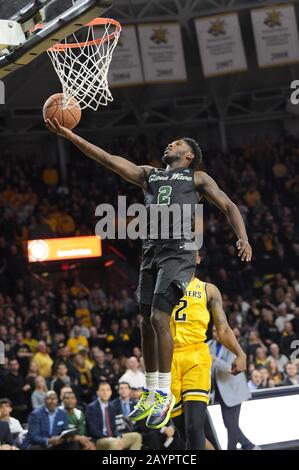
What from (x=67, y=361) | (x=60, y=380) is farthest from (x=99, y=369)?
(x=60, y=380)

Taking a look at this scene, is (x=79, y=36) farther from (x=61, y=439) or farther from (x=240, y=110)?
(x=240, y=110)

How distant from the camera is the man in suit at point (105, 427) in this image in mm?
11953

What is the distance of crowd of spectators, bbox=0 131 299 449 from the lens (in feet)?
40.1

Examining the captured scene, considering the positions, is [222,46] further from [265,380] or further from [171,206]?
[171,206]

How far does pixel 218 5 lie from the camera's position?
20734 mm

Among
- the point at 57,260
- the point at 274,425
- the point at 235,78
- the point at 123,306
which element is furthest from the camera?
the point at 235,78

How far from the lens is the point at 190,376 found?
7809 mm

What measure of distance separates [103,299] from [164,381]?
11692 mm

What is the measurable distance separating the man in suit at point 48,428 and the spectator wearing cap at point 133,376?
1.73 m

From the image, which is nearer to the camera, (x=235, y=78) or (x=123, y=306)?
(x=123, y=306)

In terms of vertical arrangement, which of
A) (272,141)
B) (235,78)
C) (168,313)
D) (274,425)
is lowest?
(274,425)

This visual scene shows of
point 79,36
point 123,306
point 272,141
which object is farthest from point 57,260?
point 272,141

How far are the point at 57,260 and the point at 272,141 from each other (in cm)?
822
